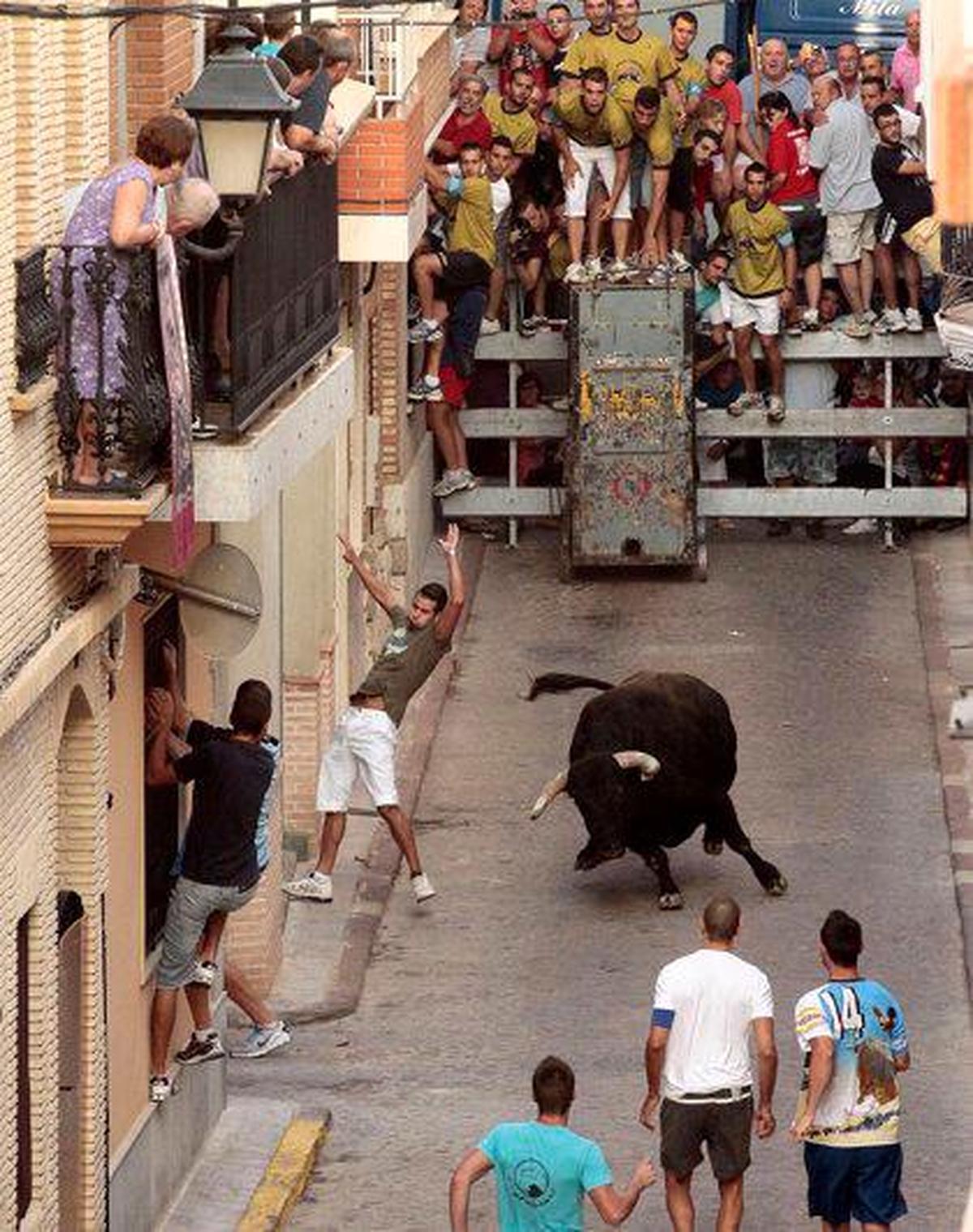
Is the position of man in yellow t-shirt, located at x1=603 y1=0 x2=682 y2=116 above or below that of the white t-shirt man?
above

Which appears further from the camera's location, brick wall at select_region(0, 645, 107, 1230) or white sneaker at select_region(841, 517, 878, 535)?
white sneaker at select_region(841, 517, 878, 535)

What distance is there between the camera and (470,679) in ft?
107

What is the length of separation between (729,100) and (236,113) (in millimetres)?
18661

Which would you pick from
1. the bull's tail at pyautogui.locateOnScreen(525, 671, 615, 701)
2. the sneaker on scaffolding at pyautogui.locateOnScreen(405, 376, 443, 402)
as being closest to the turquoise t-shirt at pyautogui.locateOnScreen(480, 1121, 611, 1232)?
the bull's tail at pyautogui.locateOnScreen(525, 671, 615, 701)

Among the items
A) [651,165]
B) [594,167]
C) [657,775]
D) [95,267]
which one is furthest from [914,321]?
[95,267]

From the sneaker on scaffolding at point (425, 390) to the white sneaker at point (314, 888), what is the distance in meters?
9.23

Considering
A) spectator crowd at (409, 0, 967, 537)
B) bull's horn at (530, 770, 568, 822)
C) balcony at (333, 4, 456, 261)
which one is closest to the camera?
bull's horn at (530, 770, 568, 822)

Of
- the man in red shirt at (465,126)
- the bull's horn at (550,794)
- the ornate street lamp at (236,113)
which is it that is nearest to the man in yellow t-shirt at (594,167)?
the man in red shirt at (465,126)

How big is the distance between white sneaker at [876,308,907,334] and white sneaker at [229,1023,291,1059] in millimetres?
13939

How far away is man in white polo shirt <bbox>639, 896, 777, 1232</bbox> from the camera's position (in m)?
18.2

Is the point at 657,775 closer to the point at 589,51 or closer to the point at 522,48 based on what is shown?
the point at 589,51

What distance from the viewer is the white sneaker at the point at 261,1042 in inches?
910

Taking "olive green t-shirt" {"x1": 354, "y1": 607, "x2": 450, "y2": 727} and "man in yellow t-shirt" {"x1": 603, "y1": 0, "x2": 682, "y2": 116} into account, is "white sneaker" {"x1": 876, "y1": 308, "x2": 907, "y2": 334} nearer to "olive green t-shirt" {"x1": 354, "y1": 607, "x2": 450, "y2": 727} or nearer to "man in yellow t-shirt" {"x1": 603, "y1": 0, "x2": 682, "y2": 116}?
"man in yellow t-shirt" {"x1": 603, "y1": 0, "x2": 682, "y2": 116}

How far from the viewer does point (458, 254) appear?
1352 inches
